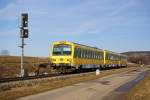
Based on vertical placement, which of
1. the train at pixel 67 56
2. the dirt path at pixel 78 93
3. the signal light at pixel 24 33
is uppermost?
the signal light at pixel 24 33

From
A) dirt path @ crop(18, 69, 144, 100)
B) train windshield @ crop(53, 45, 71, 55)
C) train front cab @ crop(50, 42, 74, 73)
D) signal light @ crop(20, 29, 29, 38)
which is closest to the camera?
dirt path @ crop(18, 69, 144, 100)

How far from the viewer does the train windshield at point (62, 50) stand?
35.0 meters

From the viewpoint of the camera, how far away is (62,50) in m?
35.5

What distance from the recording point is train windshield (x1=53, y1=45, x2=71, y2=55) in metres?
35.0

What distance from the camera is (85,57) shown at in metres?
39.4

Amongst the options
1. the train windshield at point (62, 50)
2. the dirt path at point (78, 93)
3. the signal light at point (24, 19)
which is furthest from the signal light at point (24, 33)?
the dirt path at point (78, 93)

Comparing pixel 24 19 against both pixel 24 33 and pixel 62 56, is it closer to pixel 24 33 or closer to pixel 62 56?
pixel 24 33

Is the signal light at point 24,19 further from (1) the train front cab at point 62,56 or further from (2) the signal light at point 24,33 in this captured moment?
(1) the train front cab at point 62,56

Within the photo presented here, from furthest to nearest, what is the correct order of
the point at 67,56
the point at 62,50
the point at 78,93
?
the point at 62,50 < the point at 67,56 < the point at 78,93

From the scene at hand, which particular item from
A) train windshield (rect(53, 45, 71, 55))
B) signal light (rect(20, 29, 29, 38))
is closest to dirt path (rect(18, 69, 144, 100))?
signal light (rect(20, 29, 29, 38))

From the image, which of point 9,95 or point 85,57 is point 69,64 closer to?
point 85,57

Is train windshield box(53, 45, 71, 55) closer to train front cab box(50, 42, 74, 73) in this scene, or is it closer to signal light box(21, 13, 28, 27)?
train front cab box(50, 42, 74, 73)

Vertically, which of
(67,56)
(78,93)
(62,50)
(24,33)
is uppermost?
(24,33)

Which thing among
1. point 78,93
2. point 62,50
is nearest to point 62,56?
point 62,50
